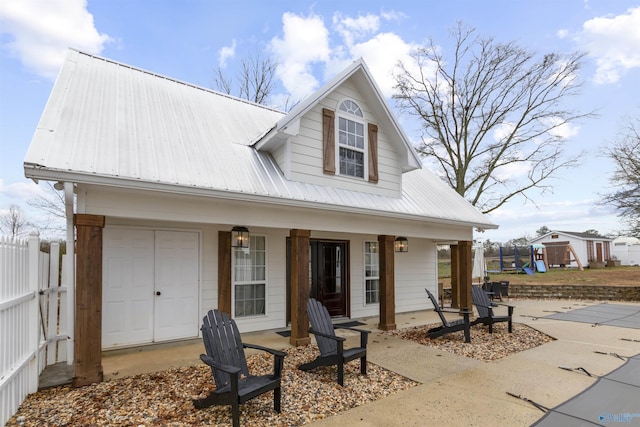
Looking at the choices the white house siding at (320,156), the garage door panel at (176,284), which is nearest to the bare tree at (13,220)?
the garage door panel at (176,284)

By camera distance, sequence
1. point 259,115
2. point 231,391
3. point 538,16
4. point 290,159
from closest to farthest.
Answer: point 231,391
point 290,159
point 259,115
point 538,16

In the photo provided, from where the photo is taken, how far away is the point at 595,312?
10.3 meters

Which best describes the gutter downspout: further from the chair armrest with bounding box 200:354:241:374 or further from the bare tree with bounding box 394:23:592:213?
the bare tree with bounding box 394:23:592:213

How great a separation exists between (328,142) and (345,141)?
1.78 ft

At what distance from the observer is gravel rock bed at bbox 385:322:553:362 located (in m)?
6.02

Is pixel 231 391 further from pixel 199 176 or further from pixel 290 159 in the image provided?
pixel 290 159

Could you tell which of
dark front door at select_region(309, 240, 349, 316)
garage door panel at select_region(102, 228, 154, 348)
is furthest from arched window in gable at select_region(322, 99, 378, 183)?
garage door panel at select_region(102, 228, 154, 348)

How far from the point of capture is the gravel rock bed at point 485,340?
6.02m

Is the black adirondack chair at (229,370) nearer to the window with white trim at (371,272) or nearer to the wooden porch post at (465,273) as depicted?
the window with white trim at (371,272)

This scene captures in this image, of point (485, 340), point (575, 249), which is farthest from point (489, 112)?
point (575, 249)

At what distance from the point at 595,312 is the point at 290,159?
33.4 feet

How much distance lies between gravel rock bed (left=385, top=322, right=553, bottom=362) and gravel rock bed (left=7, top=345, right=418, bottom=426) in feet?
6.30

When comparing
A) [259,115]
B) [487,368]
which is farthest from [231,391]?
[259,115]

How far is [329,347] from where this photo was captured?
4.84m
